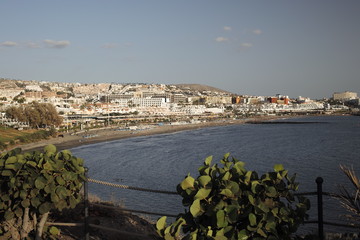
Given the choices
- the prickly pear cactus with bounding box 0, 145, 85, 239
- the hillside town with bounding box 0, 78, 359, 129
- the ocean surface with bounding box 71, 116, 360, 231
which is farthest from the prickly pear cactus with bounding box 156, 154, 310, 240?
the hillside town with bounding box 0, 78, 359, 129

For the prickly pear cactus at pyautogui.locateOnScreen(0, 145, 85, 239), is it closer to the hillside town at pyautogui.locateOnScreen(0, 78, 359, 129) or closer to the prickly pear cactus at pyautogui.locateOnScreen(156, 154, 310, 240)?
the prickly pear cactus at pyautogui.locateOnScreen(156, 154, 310, 240)

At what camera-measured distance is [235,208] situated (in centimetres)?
212

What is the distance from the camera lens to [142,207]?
1156 centimetres

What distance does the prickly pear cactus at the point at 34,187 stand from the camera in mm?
3082

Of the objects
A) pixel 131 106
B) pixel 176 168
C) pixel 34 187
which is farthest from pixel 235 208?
pixel 131 106

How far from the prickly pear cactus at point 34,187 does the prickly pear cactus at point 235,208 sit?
120 centimetres

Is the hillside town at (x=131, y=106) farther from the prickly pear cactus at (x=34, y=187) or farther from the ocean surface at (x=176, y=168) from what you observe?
the prickly pear cactus at (x=34, y=187)

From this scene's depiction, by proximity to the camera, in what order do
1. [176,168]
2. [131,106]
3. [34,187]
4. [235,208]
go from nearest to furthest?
[235,208], [34,187], [176,168], [131,106]

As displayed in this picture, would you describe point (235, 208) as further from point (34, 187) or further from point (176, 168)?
point (176, 168)

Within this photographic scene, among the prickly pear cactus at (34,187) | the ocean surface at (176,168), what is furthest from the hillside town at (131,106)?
the prickly pear cactus at (34,187)

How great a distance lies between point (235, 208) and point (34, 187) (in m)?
1.72

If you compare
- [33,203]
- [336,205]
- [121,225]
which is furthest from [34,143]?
[33,203]

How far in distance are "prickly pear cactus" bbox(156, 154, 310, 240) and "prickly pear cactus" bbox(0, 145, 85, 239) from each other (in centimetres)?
120

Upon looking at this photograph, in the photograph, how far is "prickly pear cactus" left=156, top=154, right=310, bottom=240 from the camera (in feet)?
7.05
